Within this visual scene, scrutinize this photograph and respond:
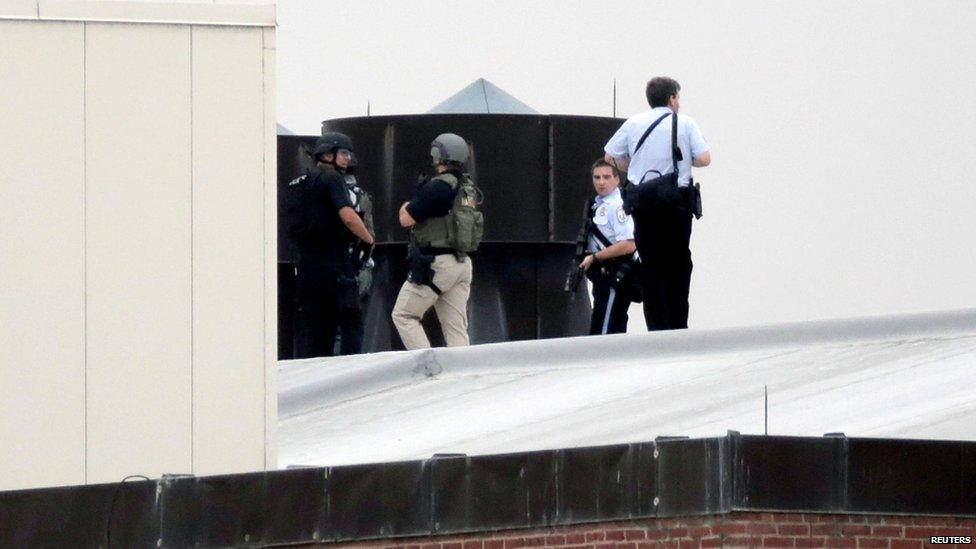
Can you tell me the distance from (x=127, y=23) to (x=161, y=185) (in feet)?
Result: 2.02

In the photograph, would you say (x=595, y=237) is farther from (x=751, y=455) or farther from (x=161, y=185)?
(x=161, y=185)

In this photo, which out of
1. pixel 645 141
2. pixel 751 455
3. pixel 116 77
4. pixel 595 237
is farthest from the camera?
pixel 595 237

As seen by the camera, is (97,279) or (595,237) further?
(595,237)

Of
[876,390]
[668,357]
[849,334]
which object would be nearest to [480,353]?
[668,357]

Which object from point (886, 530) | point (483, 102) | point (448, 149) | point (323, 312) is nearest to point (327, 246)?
point (323, 312)

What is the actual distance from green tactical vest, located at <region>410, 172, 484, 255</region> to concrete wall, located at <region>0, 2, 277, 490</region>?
17.4ft

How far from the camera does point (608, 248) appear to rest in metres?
13.1

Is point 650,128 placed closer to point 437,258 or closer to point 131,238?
point 437,258

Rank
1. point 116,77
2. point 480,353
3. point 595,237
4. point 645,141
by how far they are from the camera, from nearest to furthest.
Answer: point 116,77
point 645,141
point 480,353
point 595,237

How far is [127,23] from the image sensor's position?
24.9 feet

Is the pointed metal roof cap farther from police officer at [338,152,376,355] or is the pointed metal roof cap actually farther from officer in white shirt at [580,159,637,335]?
officer in white shirt at [580,159,637,335]

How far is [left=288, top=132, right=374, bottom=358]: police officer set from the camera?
12.7 meters

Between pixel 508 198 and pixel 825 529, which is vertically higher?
pixel 508 198

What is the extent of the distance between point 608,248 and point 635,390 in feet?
7.42
